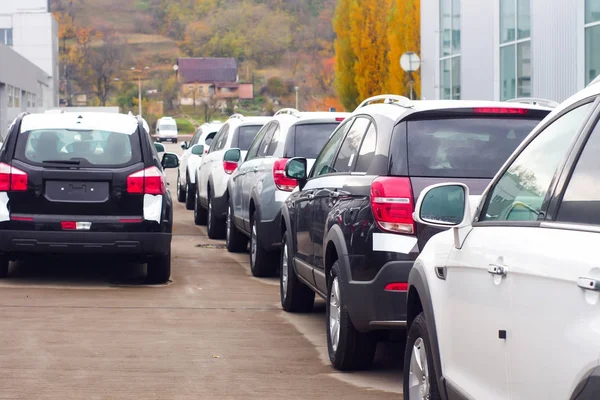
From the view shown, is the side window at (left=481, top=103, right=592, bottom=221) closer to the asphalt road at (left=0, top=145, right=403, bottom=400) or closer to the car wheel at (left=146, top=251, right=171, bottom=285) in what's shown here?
the asphalt road at (left=0, top=145, right=403, bottom=400)

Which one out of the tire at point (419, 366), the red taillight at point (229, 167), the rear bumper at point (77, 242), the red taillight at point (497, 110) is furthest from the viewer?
the red taillight at point (229, 167)

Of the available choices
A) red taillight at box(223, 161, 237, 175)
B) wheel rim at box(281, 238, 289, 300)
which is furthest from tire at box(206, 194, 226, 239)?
wheel rim at box(281, 238, 289, 300)

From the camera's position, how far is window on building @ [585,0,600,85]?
62.1 ft

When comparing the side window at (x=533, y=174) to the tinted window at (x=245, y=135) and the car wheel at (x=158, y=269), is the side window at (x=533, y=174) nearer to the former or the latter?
the car wheel at (x=158, y=269)

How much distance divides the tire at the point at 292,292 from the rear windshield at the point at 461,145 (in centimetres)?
283

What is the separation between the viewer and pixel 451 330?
15.2 ft

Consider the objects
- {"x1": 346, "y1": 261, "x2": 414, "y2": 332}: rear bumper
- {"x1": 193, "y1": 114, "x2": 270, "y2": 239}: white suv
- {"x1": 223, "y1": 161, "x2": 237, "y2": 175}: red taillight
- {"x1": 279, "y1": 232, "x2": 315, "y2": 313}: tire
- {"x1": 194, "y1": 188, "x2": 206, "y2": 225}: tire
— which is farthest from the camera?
{"x1": 194, "y1": 188, "x2": 206, "y2": 225}: tire

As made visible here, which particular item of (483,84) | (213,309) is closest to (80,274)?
(213,309)

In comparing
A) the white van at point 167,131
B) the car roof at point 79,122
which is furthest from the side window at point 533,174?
the white van at point 167,131

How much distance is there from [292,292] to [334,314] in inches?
87.7

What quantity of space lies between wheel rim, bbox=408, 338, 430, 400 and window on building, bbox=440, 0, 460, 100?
24.8 metres

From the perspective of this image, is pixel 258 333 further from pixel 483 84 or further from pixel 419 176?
pixel 483 84

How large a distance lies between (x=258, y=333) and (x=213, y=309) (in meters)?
1.27

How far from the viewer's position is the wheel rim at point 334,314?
7188 millimetres
